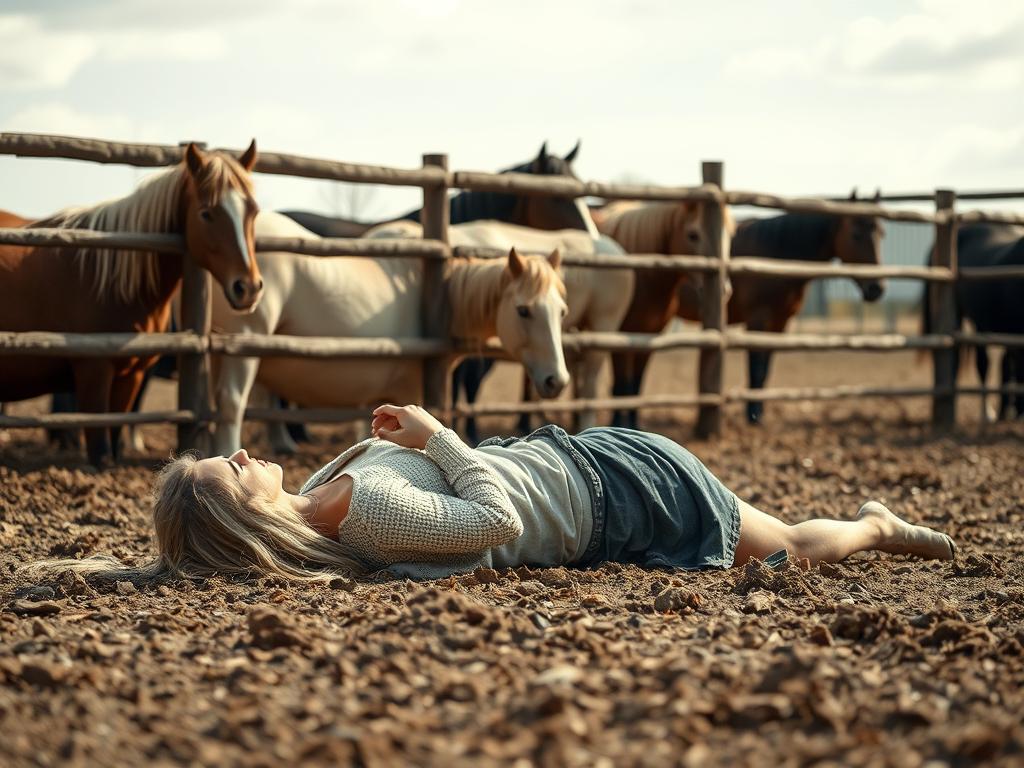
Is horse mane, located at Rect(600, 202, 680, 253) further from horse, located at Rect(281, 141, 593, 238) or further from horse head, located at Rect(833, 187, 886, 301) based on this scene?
horse head, located at Rect(833, 187, 886, 301)

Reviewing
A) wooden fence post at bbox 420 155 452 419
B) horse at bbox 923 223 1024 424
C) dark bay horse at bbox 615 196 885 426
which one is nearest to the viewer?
wooden fence post at bbox 420 155 452 419

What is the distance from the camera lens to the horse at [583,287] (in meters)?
7.43

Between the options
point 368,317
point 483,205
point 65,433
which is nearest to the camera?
point 368,317

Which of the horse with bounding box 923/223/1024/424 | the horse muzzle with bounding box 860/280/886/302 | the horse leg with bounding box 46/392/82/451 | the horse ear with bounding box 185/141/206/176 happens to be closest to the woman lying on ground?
the horse ear with bounding box 185/141/206/176

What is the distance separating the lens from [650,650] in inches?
101

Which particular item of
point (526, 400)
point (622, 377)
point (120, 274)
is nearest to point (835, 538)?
point (120, 274)

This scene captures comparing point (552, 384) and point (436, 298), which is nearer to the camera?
point (552, 384)

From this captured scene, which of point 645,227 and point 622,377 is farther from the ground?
point 645,227

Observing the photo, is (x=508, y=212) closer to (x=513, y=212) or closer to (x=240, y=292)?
(x=513, y=212)

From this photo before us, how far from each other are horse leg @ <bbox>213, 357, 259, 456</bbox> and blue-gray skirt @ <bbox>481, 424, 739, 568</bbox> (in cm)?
267

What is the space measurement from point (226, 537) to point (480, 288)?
3.38 m

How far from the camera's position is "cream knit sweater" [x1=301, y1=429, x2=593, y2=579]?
3256mm

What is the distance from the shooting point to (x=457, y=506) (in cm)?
326

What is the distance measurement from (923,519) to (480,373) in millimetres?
3758
